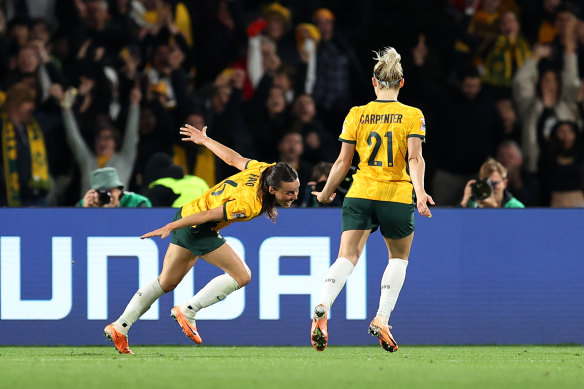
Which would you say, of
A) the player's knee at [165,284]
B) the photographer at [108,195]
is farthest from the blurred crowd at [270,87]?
the player's knee at [165,284]

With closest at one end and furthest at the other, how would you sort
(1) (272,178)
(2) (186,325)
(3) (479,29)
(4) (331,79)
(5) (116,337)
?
(1) (272,178)
(5) (116,337)
(2) (186,325)
(4) (331,79)
(3) (479,29)

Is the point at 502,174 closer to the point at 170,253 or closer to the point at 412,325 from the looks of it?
the point at 412,325

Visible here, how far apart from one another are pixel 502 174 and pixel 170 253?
3765mm

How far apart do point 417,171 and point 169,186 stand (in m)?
3.69

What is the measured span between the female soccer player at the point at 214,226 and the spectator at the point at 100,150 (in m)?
3.65

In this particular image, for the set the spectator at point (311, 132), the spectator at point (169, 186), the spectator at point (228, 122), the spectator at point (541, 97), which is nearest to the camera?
the spectator at point (169, 186)

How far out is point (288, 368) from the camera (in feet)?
23.9

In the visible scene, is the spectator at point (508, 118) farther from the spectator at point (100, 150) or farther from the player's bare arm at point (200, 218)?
the player's bare arm at point (200, 218)

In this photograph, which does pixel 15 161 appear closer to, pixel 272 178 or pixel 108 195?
pixel 108 195

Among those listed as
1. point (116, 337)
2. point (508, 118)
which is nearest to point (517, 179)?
point (508, 118)

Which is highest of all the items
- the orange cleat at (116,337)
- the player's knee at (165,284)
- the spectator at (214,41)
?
the spectator at (214,41)

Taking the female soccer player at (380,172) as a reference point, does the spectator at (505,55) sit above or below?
above

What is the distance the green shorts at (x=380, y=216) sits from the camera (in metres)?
7.98

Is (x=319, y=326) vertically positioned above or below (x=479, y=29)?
below
